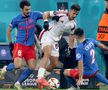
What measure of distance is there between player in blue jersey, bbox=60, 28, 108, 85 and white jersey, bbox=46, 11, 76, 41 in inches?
26.3

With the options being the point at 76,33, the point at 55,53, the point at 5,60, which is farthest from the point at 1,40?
the point at 76,33

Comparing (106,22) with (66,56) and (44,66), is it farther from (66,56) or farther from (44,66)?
(44,66)

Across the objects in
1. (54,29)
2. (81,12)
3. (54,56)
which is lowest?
(54,56)

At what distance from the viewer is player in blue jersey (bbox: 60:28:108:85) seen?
10164mm

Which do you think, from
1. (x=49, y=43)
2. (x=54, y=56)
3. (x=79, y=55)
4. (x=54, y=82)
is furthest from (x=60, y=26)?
(x=54, y=82)

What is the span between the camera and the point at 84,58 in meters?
10.4

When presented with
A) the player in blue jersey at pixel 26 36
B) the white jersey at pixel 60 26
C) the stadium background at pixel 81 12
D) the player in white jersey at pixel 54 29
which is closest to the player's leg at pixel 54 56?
the player in white jersey at pixel 54 29

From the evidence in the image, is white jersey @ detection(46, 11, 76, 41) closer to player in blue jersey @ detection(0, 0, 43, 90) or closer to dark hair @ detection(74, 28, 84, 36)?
player in blue jersey @ detection(0, 0, 43, 90)

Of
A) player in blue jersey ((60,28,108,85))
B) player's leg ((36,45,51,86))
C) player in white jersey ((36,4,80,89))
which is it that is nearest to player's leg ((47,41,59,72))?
player in white jersey ((36,4,80,89))

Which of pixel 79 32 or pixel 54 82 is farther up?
pixel 79 32

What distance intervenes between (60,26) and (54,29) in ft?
0.49

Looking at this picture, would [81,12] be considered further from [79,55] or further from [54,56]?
[79,55]

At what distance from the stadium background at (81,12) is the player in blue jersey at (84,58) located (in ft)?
13.5

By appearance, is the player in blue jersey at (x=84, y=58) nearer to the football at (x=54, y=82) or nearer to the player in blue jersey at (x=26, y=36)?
the player in blue jersey at (x=26, y=36)
